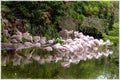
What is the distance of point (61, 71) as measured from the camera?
4.24m

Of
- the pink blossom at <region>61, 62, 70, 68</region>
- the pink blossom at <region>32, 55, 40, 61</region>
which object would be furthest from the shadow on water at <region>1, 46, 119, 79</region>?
the pink blossom at <region>32, 55, 40, 61</region>

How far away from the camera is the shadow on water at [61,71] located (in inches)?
155

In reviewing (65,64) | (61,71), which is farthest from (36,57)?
(61,71)

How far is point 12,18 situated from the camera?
5.23 metres

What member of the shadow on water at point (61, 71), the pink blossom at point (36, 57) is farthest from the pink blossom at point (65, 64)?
the pink blossom at point (36, 57)

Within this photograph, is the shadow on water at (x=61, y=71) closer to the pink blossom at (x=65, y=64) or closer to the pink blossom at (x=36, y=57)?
the pink blossom at (x=65, y=64)

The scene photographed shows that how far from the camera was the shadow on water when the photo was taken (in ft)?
12.9

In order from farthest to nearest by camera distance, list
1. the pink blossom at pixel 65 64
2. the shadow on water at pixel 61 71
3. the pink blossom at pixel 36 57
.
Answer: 1. the pink blossom at pixel 36 57
2. the pink blossom at pixel 65 64
3. the shadow on water at pixel 61 71

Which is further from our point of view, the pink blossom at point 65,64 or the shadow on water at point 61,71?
the pink blossom at point 65,64

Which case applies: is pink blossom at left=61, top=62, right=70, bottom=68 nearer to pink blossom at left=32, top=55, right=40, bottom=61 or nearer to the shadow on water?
the shadow on water

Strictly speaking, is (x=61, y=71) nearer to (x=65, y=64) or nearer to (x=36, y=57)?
(x=65, y=64)

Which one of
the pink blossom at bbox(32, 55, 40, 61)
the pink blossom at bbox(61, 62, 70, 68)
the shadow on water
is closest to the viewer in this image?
the shadow on water

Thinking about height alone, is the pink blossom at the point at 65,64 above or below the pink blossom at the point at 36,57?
below

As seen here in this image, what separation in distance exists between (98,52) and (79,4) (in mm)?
1648
